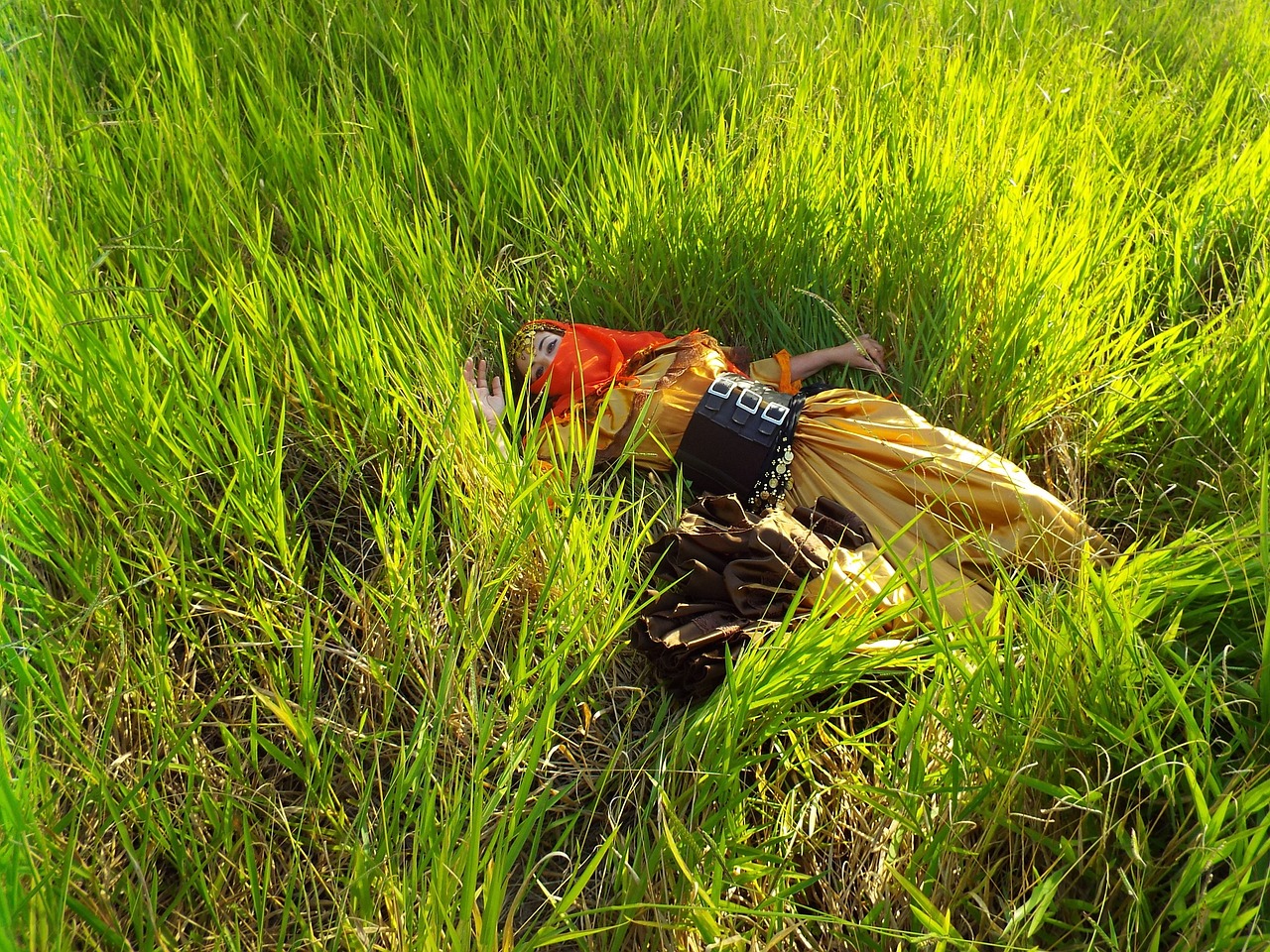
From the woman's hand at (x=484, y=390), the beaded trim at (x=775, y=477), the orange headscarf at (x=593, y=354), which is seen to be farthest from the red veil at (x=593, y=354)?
the beaded trim at (x=775, y=477)

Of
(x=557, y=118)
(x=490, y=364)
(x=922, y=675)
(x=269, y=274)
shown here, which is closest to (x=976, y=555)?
(x=922, y=675)

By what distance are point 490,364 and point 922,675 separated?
4.00 feet

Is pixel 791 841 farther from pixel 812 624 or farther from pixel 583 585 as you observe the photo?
pixel 583 585

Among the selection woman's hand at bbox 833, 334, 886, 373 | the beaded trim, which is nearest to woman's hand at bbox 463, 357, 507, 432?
the beaded trim

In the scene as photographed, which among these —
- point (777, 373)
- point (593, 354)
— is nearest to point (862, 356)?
point (777, 373)

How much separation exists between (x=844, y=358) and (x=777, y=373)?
16 cm

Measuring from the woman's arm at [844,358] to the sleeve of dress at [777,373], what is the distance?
0.02 m

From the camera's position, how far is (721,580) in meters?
1.46

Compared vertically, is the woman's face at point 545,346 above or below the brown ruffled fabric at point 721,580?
above

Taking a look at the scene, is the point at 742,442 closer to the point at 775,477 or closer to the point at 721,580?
the point at 775,477

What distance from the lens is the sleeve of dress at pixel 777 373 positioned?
194 cm

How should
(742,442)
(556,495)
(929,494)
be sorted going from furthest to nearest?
1. (742,442)
2. (929,494)
3. (556,495)

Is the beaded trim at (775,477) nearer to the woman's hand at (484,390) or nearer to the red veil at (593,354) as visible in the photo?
the red veil at (593,354)

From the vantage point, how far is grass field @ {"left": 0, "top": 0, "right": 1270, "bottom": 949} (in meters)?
0.98
